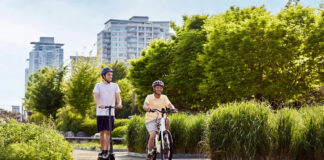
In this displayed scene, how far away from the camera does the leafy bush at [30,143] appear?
8492mm

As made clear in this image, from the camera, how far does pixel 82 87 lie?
37.8m

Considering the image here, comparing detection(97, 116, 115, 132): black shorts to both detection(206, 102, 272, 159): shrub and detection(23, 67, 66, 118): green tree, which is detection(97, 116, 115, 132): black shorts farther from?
detection(23, 67, 66, 118): green tree

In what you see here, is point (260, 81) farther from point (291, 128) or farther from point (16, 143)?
point (16, 143)

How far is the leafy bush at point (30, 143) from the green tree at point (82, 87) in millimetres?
27152

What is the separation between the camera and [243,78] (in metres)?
28.3

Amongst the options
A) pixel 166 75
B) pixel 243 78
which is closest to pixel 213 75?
pixel 243 78

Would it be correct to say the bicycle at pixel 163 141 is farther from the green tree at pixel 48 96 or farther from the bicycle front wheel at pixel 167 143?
the green tree at pixel 48 96

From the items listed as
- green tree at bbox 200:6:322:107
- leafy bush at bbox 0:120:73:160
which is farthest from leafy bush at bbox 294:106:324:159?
green tree at bbox 200:6:322:107

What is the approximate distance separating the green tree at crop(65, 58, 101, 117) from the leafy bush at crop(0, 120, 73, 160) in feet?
89.1

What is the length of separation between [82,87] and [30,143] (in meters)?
28.9

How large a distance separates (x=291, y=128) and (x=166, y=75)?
89.1 feet

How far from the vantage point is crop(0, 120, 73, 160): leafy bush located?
8492mm

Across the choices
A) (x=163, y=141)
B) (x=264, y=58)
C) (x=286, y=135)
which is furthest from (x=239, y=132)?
(x=264, y=58)

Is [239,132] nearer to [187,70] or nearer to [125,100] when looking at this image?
[187,70]
